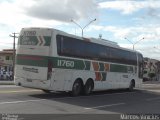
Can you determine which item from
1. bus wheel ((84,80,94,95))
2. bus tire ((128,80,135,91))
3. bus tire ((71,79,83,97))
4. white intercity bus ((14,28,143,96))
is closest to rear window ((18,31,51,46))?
white intercity bus ((14,28,143,96))

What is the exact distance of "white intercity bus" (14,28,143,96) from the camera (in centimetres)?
2022

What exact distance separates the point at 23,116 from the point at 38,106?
3075 millimetres

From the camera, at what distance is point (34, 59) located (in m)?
20.4

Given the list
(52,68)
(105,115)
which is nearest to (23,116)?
(105,115)

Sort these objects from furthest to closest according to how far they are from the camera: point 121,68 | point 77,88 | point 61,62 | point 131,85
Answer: point 131,85
point 121,68
point 77,88
point 61,62

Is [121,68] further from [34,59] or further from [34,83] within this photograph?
[34,83]

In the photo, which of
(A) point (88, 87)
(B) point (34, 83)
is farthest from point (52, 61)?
(A) point (88, 87)

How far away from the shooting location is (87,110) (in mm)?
15914

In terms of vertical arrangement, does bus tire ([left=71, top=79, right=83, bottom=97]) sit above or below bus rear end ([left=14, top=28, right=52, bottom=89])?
below

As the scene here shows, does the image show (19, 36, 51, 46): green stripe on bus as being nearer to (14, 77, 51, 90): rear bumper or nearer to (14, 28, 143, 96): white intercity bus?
(14, 28, 143, 96): white intercity bus

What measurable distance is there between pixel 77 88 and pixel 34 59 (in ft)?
11.5

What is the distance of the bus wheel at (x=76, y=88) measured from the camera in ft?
73.2

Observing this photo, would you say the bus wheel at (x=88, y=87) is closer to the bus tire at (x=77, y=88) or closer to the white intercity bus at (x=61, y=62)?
the white intercity bus at (x=61, y=62)

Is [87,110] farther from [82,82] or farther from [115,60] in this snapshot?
[115,60]
